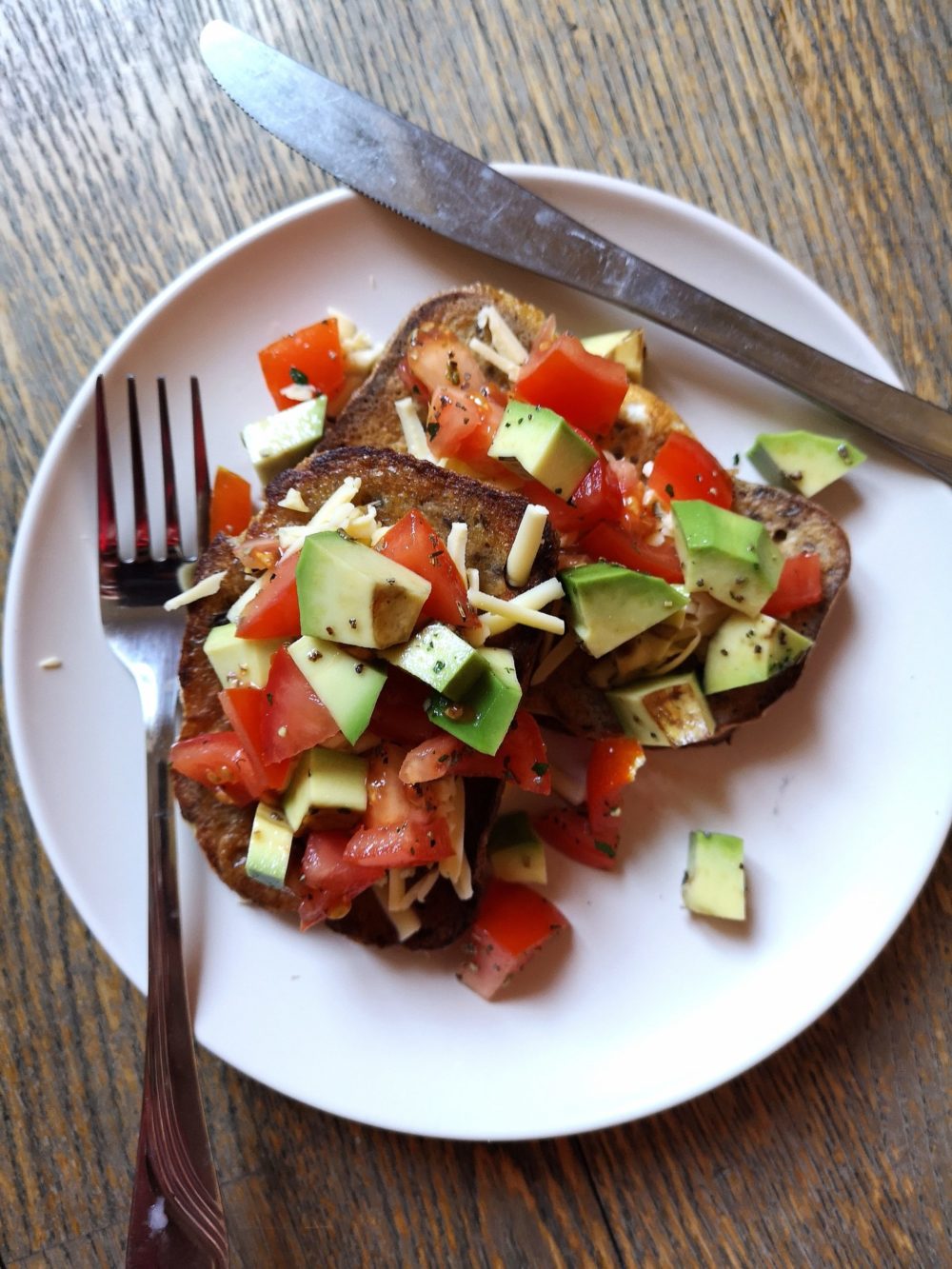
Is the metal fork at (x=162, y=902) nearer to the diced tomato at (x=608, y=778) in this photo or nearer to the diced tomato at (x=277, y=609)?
the diced tomato at (x=277, y=609)

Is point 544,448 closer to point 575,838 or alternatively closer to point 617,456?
point 617,456

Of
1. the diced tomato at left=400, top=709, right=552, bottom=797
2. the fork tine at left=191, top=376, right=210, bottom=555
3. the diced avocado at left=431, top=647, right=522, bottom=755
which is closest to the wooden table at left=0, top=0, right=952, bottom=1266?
the fork tine at left=191, top=376, right=210, bottom=555

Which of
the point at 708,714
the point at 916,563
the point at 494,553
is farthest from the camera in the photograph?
the point at 916,563

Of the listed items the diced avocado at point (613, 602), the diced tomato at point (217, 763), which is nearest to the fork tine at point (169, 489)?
the diced tomato at point (217, 763)

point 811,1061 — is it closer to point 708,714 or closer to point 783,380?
point 708,714

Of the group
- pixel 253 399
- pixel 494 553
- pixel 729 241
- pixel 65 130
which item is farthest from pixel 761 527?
pixel 65 130

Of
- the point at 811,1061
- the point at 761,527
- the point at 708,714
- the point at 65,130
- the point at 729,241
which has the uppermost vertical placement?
the point at 65,130

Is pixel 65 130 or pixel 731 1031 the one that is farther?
pixel 65 130
